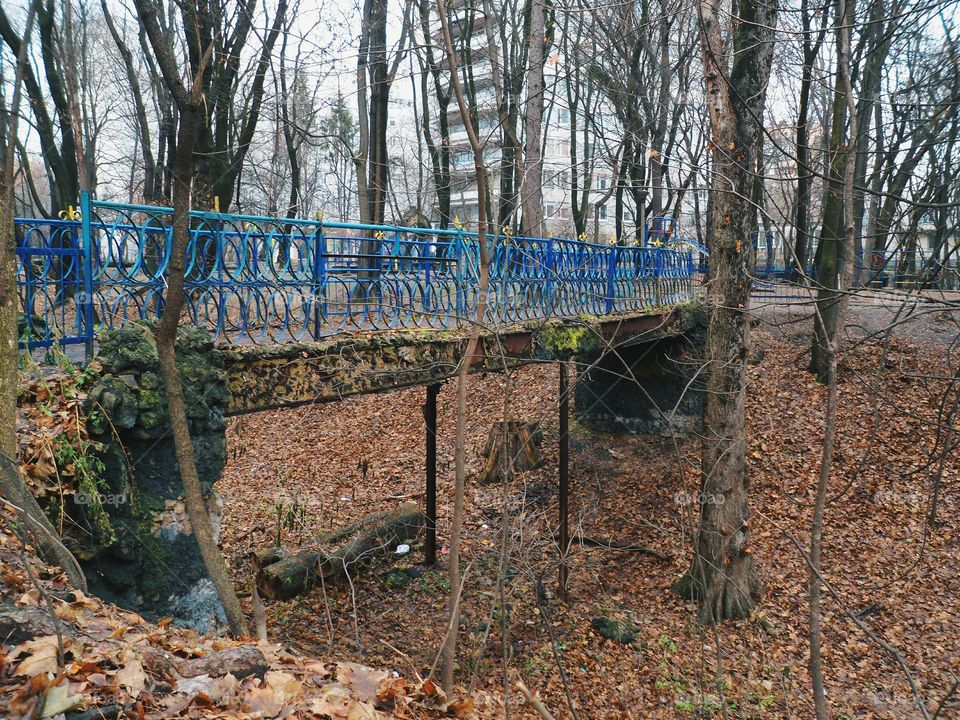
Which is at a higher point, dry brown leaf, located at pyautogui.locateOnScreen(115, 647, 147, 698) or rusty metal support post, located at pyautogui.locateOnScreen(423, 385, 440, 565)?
dry brown leaf, located at pyautogui.locateOnScreen(115, 647, 147, 698)

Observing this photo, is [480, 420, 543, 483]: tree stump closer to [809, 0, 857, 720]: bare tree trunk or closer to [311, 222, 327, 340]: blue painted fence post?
[311, 222, 327, 340]: blue painted fence post

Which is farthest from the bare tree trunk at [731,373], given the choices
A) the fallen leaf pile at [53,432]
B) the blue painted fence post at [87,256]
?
the fallen leaf pile at [53,432]

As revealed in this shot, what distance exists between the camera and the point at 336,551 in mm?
8227

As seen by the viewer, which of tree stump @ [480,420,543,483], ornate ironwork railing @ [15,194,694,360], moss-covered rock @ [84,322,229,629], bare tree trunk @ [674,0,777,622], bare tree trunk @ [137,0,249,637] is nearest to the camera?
bare tree trunk @ [137,0,249,637]

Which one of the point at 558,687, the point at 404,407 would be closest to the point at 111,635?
the point at 558,687

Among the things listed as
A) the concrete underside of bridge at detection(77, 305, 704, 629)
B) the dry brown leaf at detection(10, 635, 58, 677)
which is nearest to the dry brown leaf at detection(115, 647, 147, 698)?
the dry brown leaf at detection(10, 635, 58, 677)

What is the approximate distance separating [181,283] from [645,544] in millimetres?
7579

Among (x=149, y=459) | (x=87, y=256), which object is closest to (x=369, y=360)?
(x=149, y=459)

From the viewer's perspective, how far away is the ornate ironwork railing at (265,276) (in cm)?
504

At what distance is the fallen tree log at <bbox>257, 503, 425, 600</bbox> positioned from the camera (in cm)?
786

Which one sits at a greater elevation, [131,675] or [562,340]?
[562,340]

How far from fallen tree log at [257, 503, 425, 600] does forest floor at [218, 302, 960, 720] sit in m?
0.25

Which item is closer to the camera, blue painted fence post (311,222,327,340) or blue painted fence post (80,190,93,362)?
blue painted fence post (80,190,93,362)

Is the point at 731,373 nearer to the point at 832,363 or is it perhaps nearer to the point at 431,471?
the point at 431,471
